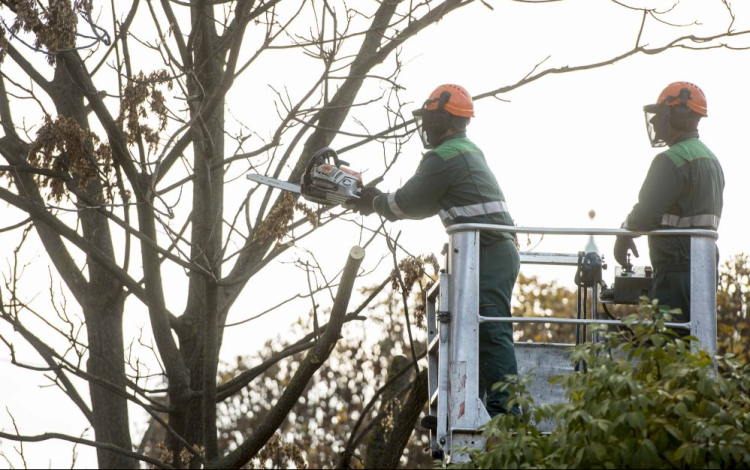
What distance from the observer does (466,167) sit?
6410mm

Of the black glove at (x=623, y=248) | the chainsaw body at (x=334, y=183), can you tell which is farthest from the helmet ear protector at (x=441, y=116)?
the black glove at (x=623, y=248)

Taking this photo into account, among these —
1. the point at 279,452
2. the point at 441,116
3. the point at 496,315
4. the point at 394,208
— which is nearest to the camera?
the point at 496,315

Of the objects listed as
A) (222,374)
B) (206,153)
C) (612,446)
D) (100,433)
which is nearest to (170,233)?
(206,153)

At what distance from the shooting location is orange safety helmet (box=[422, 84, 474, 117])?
21.9 ft

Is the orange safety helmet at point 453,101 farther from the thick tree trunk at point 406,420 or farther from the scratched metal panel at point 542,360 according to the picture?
the thick tree trunk at point 406,420

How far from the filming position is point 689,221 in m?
6.23

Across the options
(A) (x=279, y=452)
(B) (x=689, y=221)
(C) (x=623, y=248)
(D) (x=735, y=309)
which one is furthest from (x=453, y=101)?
(D) (x=735, y=309)

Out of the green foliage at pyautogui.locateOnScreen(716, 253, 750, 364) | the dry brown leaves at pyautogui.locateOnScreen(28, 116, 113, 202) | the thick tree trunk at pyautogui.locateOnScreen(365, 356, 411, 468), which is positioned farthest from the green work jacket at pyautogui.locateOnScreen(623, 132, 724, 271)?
the green foliage at pyautogui.locateOnScreen(716, 253, 750, 364)

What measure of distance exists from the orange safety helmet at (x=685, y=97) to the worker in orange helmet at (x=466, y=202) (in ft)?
3.51

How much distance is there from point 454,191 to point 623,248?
968 mm

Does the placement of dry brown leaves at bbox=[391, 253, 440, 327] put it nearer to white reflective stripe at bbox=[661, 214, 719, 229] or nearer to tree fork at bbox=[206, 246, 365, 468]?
tree fork at bbox=[206, 246, 365, 468]

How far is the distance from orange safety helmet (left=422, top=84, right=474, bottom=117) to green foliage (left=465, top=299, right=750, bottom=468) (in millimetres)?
2264

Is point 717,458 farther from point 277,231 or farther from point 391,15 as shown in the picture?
point 391,15

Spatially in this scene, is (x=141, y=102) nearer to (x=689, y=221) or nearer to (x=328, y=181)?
(x=328, y=181)
